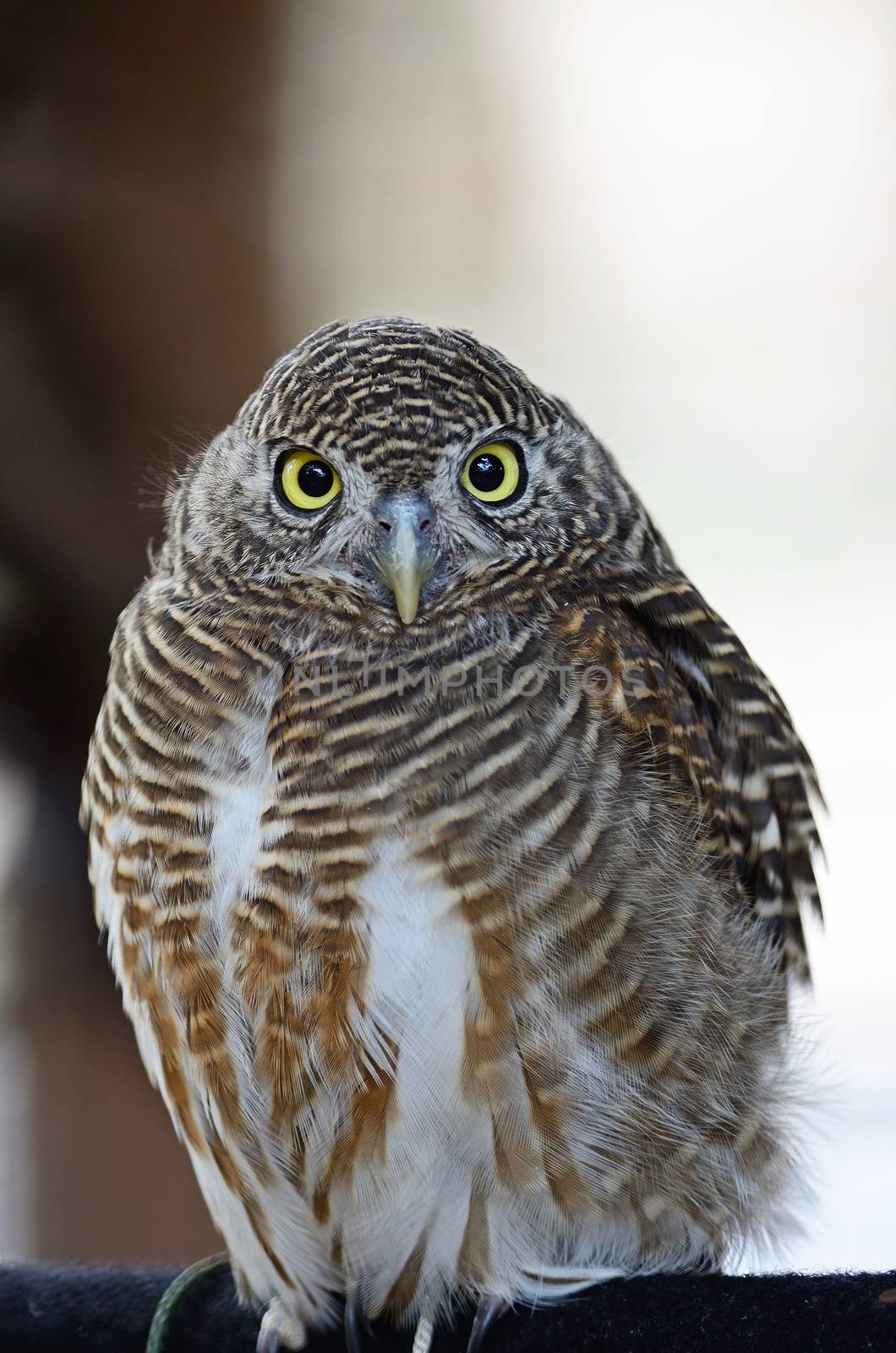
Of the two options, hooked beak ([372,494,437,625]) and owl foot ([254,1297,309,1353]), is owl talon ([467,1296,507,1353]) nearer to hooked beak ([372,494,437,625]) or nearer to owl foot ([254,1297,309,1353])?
owl foot ([254,1297,309,1353])

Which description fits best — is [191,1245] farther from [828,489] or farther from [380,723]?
[828,489]

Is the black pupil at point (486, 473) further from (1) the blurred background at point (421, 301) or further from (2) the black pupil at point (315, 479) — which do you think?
(1) the blurred background at point (421, 301)

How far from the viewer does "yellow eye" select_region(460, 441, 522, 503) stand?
121 cm

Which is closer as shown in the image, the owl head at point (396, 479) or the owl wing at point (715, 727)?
the owl head at point (396, 479)

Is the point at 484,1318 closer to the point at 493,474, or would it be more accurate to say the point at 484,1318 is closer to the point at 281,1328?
the point at 281,1328

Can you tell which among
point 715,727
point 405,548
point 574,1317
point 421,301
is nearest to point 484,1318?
point 574,1317

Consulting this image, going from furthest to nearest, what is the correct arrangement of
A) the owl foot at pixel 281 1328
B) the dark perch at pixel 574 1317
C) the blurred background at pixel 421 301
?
the blurred background at pixel 421 301 < the owl foot at pixel 281 1328 < the dark perch at pixel 574 1317

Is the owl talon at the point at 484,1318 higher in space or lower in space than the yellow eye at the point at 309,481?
lower

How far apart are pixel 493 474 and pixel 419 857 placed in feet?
1.33

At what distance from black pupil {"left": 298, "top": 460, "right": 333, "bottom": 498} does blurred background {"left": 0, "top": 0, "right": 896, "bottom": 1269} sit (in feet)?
2.28

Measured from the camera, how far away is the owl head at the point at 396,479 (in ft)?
3.77

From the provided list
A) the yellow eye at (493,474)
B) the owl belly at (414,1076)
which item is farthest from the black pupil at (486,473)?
the owl belly at (414,1076)

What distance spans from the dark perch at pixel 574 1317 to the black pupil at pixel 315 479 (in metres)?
0.86

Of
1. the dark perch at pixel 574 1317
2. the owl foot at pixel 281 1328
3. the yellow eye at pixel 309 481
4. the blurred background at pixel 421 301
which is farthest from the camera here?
the blurred background at pixel 421 301
